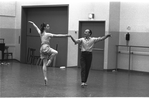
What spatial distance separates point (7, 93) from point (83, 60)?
318 centimetres

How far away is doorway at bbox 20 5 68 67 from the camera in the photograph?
2012 cm

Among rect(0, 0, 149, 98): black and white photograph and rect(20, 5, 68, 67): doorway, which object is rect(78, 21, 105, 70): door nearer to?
rect(0, 0, 149, 98): black and white photograph

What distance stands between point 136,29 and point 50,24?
5.82 metres

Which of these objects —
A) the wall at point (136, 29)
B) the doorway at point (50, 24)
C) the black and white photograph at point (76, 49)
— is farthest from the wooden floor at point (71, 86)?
the doorway at point (50, 24)

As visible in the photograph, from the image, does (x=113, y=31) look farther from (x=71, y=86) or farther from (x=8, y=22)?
(x=8, y=22)

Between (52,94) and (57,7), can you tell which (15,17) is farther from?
(52,94)

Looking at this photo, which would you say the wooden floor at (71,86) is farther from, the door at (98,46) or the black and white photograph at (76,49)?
the door at (98,46)

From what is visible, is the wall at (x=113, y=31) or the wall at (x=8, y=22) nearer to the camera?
the wall at (x=113, y=31)

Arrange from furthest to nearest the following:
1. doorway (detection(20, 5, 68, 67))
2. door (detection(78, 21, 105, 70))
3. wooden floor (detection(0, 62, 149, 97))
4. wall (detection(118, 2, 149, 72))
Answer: doorway (detection(20, 5, 68, 67)) → door (detection(78, 21, 105, 70)) → wall (detection(118, 2, 149, 72)) → wooden floor (detection(0, 62, 149, 97))

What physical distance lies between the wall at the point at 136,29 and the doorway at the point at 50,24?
3594 millimetres

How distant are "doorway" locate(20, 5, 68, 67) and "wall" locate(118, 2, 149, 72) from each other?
3.59 m

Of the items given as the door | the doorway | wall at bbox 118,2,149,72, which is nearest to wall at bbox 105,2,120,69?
wall at bbox 118,2,149,72

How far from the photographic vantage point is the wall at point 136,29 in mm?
17078

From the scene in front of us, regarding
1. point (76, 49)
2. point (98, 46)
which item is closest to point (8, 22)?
point (76, 49)
